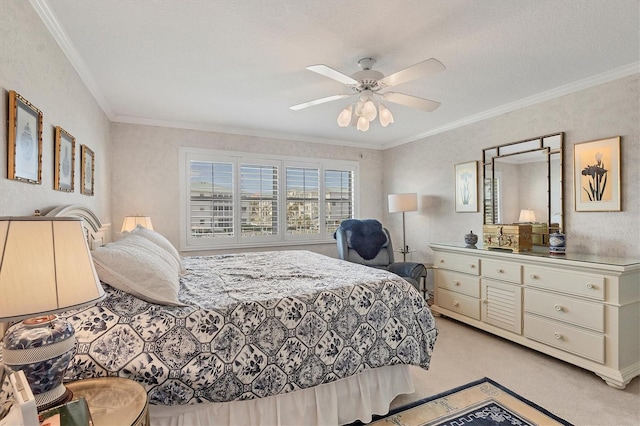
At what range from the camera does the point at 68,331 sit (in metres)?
1.05

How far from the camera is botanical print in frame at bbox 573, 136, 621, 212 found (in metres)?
2.65

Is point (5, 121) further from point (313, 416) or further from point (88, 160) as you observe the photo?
point (313, 416)

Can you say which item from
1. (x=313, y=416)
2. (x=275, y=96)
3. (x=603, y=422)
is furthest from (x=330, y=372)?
(x=275, y=96)

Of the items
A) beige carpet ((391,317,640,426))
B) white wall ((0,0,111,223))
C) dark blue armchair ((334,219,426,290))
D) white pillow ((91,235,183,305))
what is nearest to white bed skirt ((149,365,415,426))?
beige carpet ((391,317,640,426))

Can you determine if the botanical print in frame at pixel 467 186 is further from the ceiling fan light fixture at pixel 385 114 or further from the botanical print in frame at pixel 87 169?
the botanical print in frame at pixel 87 169

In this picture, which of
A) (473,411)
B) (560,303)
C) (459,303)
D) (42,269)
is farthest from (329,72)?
(459,303)

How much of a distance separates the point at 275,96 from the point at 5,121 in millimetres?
2138

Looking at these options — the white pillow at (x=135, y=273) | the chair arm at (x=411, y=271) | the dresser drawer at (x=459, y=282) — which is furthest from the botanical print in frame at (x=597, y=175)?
the white pillow at (x=135, y=273)

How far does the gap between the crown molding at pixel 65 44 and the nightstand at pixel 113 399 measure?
1.97 metres

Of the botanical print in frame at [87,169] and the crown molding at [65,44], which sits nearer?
the crown molding at [65,44]

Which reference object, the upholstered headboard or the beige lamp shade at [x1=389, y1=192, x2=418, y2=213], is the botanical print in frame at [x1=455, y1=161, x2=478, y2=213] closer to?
the beige lamp shade at [x1=389, y1=192, x2=418, y2=213]

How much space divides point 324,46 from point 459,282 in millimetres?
2862

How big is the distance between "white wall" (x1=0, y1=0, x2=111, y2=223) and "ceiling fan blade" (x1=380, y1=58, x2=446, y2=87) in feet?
6.67

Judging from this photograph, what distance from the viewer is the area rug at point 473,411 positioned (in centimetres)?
190
